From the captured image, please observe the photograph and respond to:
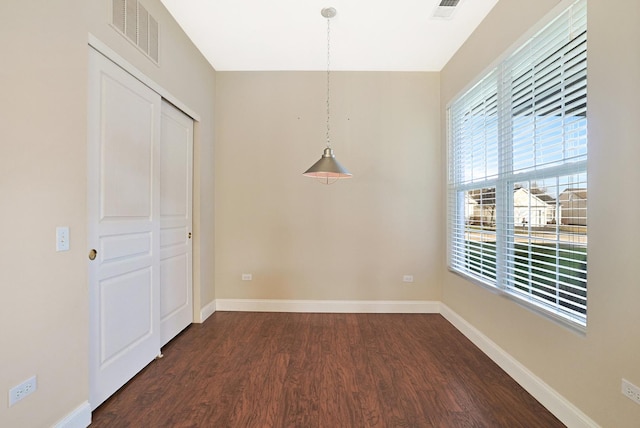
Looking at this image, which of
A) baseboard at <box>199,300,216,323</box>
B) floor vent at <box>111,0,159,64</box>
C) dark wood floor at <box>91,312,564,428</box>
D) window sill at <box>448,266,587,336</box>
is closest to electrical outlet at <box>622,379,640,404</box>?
window sill at <box>448,266,587,336</box>

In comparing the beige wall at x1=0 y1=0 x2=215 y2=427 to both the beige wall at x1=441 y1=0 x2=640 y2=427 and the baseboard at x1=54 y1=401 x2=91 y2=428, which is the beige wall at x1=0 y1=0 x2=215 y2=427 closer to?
the baseboard at x1=54 y1=401 x2=91 y2=428

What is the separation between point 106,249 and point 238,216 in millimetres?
1748

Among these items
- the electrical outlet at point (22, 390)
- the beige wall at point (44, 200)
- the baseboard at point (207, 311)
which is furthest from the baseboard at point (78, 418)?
the baseboard at point (207, 311)

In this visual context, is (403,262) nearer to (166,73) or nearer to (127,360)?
(127,360)

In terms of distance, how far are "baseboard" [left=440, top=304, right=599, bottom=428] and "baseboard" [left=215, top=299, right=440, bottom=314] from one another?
0.68 m

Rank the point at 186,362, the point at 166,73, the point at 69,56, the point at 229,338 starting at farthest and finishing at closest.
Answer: the point at 229,338 → the point at 166,73 → the point at 186,362 → the point at 69,56

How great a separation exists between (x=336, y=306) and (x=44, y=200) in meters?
2.94

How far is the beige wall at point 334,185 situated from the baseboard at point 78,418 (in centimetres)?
196

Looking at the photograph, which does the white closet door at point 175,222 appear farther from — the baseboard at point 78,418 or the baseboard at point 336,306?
the baseboard at point 78,418

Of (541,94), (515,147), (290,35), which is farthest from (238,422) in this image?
(290,35)

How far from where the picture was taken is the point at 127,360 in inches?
79.9

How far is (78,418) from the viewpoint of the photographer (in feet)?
5.17

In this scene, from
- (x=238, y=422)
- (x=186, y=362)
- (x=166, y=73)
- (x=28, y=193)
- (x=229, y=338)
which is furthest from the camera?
(x=229, y=338)

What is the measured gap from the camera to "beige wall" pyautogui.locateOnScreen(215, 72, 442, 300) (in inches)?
137
